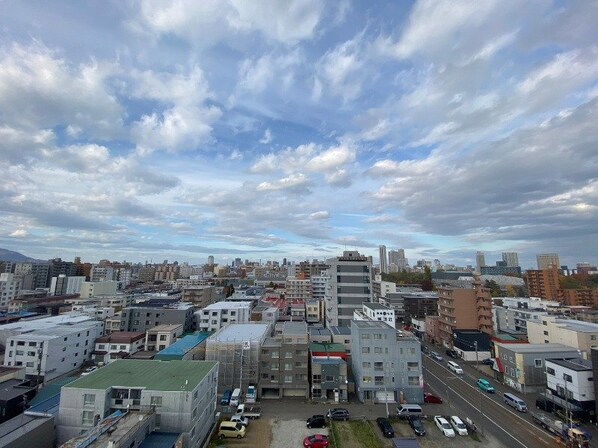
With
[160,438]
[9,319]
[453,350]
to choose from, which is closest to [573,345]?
[453,350]

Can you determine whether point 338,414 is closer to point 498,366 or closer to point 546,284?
point 498,366

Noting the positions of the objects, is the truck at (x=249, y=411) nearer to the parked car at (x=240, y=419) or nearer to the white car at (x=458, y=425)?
the parked car at (x=240, y=419)

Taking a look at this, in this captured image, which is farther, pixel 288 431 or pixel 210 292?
pixel 210 292

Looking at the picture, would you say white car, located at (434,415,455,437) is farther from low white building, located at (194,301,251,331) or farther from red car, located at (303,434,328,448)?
low white building, located at (194,301,251,331)

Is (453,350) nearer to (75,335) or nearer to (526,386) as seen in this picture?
(526,386)

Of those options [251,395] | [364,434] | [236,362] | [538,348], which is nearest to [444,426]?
[364,434]

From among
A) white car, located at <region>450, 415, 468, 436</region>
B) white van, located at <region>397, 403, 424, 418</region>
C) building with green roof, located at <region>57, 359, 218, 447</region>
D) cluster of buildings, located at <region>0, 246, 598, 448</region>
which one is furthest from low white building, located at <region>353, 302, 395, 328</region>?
building with green roof, located at <region>57, 359, 218, 447</region>

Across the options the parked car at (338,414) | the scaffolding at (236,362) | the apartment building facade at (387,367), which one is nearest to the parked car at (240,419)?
the scaffolding at (236,362)
